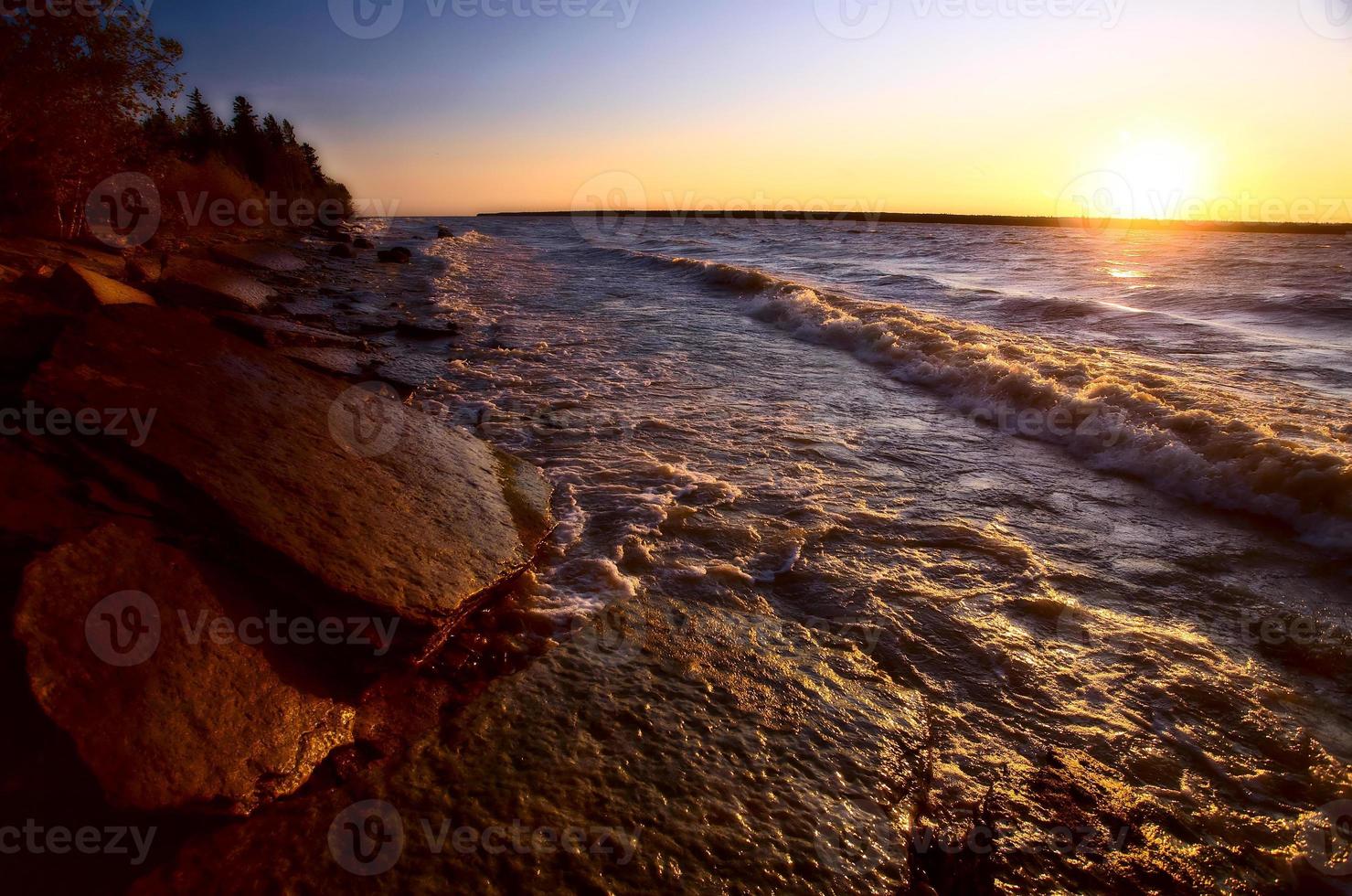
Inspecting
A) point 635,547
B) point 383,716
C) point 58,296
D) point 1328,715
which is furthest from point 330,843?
point 58,296

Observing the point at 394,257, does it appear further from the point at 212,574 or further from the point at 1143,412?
the point at 1143,412

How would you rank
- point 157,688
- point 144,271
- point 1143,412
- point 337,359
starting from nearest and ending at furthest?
point 157,688, point 1143,412, point 337,359, point 144,271

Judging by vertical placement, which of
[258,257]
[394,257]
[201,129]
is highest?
[201,129]

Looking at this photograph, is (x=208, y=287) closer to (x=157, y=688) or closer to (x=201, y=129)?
(x=157, y=688)

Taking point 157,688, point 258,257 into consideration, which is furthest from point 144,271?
point 157,688

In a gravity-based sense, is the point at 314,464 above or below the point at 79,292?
below

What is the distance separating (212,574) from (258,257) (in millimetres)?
16866

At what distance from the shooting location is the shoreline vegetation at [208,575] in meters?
2.13

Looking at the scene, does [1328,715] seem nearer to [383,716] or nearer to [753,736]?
[753,736]

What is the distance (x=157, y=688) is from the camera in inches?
90.7

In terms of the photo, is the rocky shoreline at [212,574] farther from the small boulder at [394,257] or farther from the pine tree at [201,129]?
the pine tree at [201,129]

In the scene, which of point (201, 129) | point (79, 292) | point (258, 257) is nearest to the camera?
point (79, 292)

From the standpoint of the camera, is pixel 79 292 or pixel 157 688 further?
pixel 79 292

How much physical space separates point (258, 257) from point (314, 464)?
623 inches
